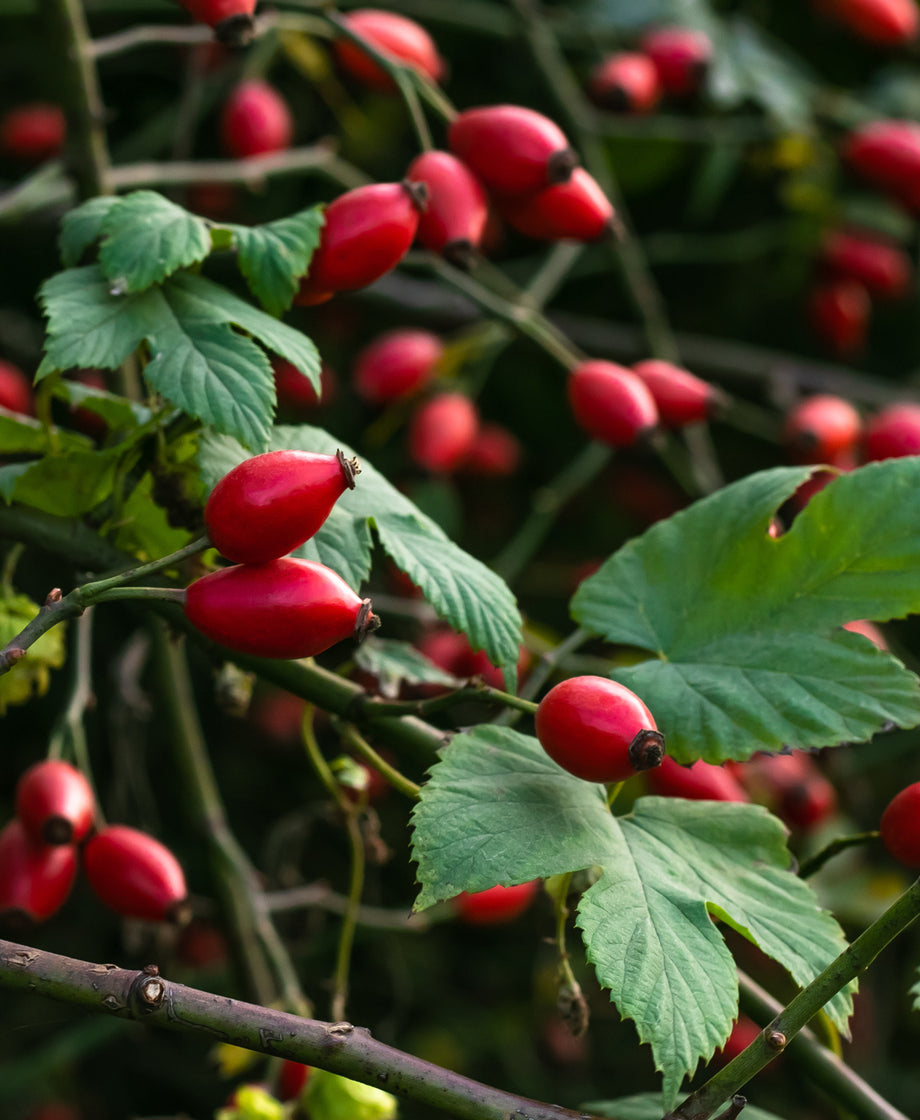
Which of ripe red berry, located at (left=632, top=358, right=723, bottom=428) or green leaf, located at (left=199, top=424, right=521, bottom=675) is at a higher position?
green leaf, located at (left=199, top=424, right=521, bottom=675)

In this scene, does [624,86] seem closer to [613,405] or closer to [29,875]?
[613,405]

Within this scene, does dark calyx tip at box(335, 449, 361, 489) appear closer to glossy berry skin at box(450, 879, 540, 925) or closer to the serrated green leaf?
the serrated green leaf

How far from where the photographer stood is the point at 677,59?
6.45ft

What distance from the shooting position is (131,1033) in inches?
56.9

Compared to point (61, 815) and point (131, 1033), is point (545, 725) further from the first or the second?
point (131, 1033)

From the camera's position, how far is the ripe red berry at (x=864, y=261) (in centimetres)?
210

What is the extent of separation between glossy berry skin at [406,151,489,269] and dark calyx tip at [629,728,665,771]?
57cm

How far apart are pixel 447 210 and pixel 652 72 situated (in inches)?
41.2

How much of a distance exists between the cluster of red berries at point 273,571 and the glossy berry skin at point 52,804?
0.43 m

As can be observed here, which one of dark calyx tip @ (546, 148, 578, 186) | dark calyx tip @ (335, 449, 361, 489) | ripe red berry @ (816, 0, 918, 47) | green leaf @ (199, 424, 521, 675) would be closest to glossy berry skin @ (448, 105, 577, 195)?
dark calyx tip @ (546, 148, 578, 186)

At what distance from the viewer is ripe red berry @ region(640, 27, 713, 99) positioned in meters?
1.96

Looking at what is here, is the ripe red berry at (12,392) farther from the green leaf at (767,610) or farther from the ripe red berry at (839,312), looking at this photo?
the ripe red berry at (839,312)

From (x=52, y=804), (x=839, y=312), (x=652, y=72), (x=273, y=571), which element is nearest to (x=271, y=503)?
(x=273, y=571)

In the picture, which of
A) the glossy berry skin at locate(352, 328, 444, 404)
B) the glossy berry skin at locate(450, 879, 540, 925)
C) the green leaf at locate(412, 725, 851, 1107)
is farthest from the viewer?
the glossy berry skin at locate(352, 328, 444, 404)
